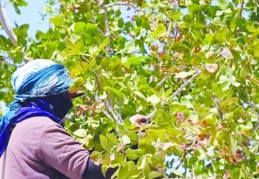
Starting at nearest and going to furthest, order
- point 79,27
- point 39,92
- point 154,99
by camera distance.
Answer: point 154,99, point 39,92, point 79,27

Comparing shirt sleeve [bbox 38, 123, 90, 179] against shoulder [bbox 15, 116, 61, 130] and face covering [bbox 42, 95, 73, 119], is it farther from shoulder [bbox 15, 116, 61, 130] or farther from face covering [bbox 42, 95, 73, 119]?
face covering [bbox 42, 95, 73, 119]

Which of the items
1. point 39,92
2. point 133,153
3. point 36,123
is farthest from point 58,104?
point 133,153

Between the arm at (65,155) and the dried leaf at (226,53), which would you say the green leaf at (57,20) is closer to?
the arm at (65,155)

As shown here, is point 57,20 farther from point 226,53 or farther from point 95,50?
point 226,53

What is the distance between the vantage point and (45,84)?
254 cm

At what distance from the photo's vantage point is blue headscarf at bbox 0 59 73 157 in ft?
8.25

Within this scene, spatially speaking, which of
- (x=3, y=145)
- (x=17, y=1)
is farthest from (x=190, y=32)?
(x=3, y=145)

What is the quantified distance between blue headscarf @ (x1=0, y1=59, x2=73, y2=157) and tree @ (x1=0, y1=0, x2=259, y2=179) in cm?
9

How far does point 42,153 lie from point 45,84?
352 millimetres

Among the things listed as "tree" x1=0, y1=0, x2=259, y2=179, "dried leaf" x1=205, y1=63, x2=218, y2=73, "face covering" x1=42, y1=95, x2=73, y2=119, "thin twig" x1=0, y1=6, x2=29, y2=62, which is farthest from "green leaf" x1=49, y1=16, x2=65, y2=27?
"dried leaf" x1=205, y1=63, x2=218, y2=73

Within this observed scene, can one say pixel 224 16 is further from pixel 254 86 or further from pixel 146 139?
pixel 146 139

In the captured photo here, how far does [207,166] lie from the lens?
3.00m

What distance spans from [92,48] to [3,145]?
1.93ft

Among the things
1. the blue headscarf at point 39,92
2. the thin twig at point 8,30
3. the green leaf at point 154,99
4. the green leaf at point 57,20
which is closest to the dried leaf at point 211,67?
the green leaf at point 154,99
